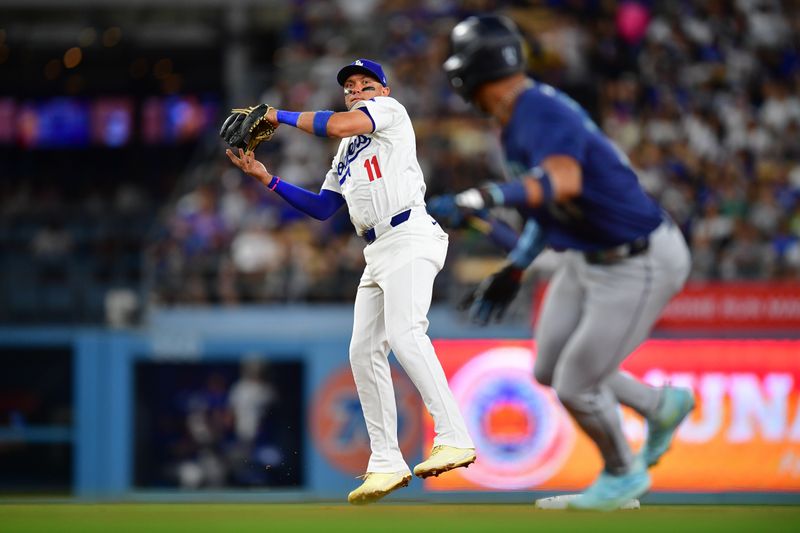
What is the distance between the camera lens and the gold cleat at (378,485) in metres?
5.98

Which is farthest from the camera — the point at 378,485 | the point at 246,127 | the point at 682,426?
the point at 682,426

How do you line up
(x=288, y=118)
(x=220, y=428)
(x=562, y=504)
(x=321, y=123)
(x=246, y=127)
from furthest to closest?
(x=220, y=428)
(x=562, y=504)
(x=246, y=127)
(x=288, y=118)
(x=321, y=123)

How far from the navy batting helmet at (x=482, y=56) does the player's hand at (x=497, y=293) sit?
0.92 metres

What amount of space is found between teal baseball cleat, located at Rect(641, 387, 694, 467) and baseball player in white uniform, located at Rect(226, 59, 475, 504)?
112 cm

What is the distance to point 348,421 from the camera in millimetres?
12133

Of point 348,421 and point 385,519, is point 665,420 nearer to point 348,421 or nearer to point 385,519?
point 385,519

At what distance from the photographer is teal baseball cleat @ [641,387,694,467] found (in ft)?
21.2

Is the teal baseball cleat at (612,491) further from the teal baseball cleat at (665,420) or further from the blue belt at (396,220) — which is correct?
the blue belt at (396,220)

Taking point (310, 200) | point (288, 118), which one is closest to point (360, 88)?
point (288, 118)

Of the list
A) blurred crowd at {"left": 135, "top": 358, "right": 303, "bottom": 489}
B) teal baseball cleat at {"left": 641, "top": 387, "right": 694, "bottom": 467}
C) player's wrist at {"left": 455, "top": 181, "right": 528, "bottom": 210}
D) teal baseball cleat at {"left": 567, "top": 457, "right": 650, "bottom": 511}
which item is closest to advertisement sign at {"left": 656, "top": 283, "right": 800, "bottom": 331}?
blurred crowd at {"left": 135, "top": 358, "right": 303, "bottom": 489}

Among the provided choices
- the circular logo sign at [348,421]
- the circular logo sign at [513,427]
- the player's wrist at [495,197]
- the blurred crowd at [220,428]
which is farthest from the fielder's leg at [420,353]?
the blurred crowd at [220,428]

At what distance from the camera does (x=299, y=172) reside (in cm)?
1387

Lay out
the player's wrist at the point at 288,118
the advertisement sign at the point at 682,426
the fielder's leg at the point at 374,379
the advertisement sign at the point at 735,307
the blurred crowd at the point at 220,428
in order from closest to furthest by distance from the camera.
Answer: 1. the player's wrist at the point at 288,118
2. the fielder's leg at the point at 374,379
3. the advertisement sign at the point at 682,426
4. the advertisement sign at the point at 735,307
5. the blurred crowd at the point at 220,428

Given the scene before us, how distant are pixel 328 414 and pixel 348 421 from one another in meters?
0.22
